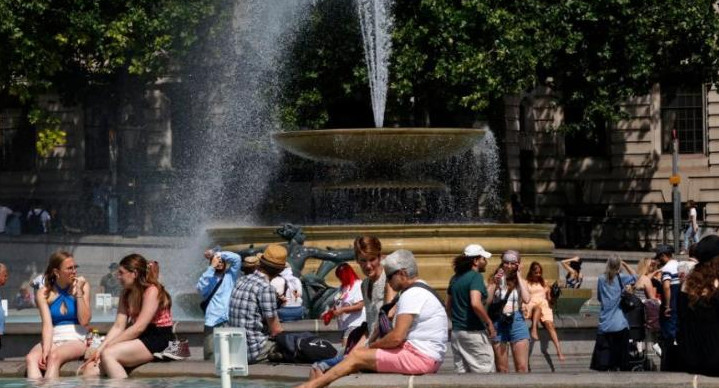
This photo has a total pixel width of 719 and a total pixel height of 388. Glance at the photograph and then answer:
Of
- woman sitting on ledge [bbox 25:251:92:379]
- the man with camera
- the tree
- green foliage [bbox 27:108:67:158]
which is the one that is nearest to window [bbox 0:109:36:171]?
the tree

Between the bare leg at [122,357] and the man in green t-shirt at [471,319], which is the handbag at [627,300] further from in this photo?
the bare leg at [122,357]

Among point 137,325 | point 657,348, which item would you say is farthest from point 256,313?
point 657,348

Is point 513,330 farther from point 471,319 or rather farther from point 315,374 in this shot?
point 315,374

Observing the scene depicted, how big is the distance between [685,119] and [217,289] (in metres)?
38.2

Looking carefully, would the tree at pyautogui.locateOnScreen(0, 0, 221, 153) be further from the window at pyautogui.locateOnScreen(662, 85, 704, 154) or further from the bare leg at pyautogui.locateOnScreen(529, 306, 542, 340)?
the bare leg at pyautogui.locateOnScreen(529, 306, 542, 340)

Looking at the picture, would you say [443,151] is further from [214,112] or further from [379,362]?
[214,112]

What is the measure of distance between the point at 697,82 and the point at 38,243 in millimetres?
16154

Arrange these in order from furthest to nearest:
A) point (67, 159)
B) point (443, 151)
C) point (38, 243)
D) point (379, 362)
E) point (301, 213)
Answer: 1. point (67, 159)
2. point (301, 213)
3. point (38, 243)
4. point (443, 151)
5. point (379, 362)

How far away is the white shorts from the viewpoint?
645 inches

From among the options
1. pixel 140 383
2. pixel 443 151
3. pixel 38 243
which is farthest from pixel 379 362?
pixel 38 243

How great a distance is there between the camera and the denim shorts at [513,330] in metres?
17.4

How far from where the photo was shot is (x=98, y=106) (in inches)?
2168

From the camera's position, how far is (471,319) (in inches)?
651

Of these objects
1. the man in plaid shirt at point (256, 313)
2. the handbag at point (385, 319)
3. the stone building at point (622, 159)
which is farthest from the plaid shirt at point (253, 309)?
the stone building at point (622, 159)
